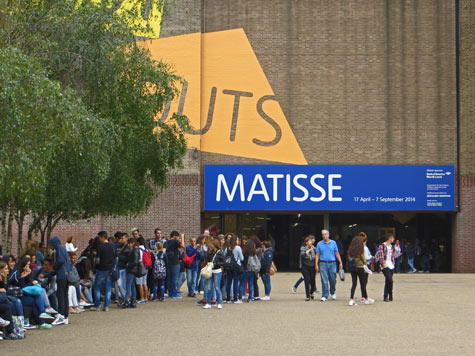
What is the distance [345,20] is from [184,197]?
10.5 m

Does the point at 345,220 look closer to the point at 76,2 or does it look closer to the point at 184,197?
the point at 184,197

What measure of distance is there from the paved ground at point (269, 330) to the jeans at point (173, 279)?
964 millimetres

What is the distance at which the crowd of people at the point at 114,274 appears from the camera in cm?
1395

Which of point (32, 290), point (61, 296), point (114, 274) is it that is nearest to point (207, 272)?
point (114, 274)

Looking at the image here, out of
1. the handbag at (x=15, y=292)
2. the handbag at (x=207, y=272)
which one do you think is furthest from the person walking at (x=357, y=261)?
the handbag at (x=15, y=292)

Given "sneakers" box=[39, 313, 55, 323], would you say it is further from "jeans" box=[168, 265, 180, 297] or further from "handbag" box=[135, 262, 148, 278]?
"jeans" box=[168, 265, 180, 297]

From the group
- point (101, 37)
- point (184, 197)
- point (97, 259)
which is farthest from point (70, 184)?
point (184, 197)

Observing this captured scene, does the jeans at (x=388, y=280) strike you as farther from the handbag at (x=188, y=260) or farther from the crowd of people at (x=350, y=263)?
the handbag at (x=188, y=260)

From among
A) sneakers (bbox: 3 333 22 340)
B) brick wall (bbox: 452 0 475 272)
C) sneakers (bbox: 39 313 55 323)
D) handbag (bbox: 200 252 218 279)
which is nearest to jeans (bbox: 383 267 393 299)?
handbag (bbox: 200 252 218 279)

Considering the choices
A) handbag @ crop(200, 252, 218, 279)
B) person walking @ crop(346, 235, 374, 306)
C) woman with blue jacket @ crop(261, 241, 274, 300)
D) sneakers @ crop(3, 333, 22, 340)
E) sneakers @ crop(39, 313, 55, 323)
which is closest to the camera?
sneakers @ crop(3, 333, 22, 340)

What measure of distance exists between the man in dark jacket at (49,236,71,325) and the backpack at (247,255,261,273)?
5.87 m

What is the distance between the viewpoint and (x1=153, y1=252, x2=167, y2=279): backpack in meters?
20.2

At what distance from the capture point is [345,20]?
3672 centimetres

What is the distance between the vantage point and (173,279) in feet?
70.2
